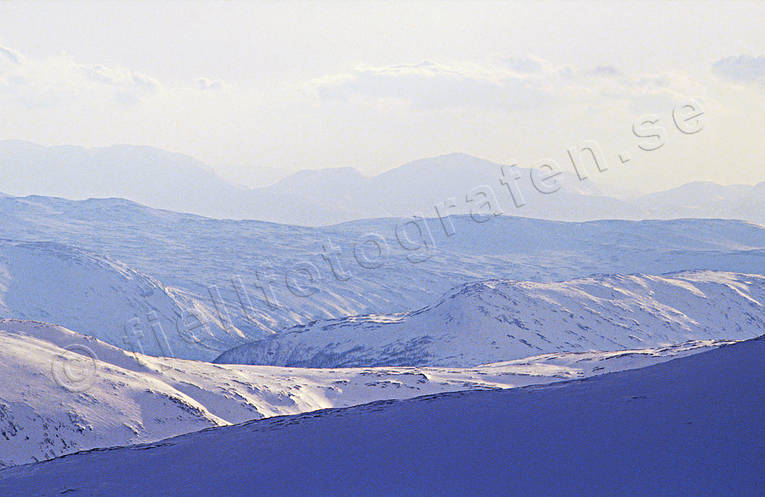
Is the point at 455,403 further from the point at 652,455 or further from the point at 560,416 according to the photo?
the point at 652,455

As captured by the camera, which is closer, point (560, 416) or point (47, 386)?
point (560, 416)

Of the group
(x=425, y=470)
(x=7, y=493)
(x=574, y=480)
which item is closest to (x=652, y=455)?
(x=574, y=480)

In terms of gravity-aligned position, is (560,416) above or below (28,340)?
below

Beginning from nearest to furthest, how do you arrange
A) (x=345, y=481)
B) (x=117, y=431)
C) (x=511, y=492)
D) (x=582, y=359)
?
(x=511, y=492) < (x=345, y=481) < (x=117, y=431) < (x=582, y=359)

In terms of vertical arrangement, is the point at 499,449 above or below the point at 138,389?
below

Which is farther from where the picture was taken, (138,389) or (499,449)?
(138,389)

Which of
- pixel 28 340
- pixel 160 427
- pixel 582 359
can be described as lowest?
pixel 582 359

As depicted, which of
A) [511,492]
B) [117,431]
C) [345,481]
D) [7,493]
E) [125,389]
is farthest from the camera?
[125,389]
